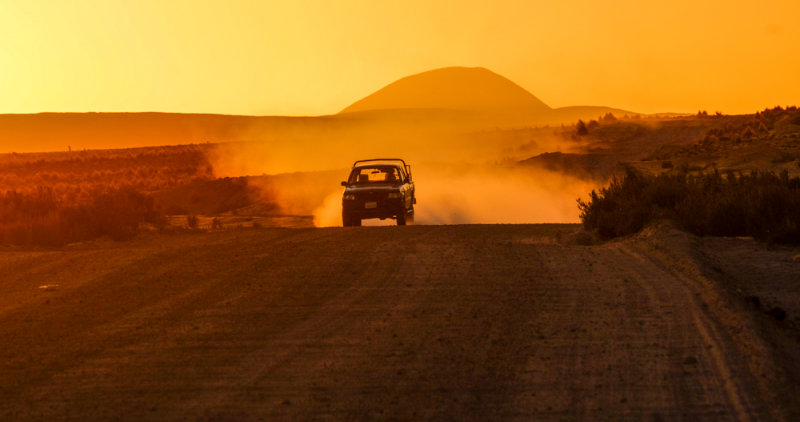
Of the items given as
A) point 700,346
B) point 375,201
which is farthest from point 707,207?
point 700,346

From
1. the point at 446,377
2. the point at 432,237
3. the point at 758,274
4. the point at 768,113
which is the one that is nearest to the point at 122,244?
the point at 432,237

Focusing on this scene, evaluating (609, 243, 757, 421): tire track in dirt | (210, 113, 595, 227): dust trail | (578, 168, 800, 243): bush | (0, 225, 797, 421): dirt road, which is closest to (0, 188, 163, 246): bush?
(0, 225, 797, 421): dirt road

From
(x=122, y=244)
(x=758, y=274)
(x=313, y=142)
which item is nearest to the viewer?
(x=758, y=274)

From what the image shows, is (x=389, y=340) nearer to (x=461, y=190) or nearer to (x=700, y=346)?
(x=700, y=346)

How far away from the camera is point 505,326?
13.7m

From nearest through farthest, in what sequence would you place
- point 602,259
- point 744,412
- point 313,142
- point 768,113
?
point 744,412, point 602,259, point 768,113, point 313,142

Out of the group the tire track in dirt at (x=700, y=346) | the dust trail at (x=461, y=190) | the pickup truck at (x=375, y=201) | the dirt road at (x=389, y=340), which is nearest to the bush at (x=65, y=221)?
the pickup truck at (x=375, y=201)

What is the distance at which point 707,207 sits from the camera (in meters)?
24.8

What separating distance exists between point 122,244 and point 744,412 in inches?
767

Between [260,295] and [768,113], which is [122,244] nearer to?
[260,295]

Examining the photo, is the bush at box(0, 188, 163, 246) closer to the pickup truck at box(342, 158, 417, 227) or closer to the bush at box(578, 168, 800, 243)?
the pickup truck at box(342, 158, 417, 227)

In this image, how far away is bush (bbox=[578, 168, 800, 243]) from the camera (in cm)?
2312

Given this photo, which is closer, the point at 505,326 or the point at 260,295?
the point at 505,326

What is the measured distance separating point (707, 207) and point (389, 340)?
13.2m
